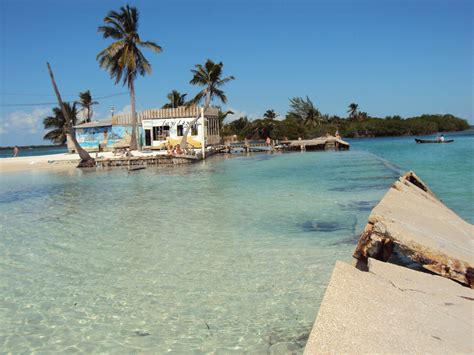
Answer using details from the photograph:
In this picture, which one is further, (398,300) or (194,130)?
(194,130)

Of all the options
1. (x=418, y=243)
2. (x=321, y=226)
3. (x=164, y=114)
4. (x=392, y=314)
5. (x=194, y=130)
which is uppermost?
(x=164, y=114)

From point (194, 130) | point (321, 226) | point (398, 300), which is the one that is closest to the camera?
point (398, 300)

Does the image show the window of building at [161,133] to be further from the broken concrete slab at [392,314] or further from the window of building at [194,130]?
the broken concrete slab at [392,314]

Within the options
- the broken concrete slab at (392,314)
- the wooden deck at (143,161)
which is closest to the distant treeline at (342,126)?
the wooden deck at (143,161)

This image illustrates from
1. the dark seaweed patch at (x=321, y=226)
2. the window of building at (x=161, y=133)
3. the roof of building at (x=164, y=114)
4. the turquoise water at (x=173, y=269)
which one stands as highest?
the roof of building at (x=164, y=114)

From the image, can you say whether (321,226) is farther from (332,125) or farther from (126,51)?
(332,125)

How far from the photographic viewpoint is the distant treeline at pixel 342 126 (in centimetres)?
8412

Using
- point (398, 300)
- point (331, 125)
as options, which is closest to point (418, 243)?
point (398, 300)

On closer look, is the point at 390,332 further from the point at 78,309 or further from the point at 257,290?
the point at 78,309

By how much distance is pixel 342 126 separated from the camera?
116062mm

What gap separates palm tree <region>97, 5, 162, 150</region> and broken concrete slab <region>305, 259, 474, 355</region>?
37.7 m

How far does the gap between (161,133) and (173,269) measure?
Answer: 37.1 meters

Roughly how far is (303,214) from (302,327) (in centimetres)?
656

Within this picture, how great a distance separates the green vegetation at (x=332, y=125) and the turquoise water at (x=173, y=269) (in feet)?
195
